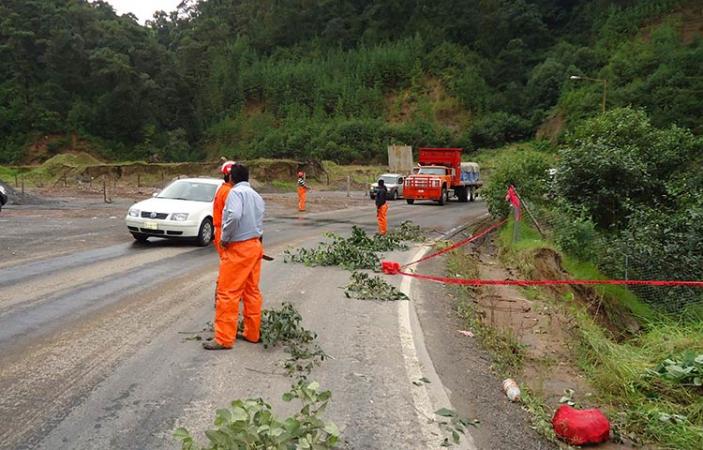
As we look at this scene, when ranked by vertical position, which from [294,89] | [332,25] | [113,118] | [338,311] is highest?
[332,25]

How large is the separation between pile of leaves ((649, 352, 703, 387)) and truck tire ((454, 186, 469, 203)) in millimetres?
28767

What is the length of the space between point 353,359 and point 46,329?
333 centimetres

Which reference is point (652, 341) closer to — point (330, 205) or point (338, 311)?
point (338, 311)

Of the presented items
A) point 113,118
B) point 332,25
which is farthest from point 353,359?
point 332,25

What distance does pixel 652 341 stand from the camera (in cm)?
781

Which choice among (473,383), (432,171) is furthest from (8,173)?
(473,383)

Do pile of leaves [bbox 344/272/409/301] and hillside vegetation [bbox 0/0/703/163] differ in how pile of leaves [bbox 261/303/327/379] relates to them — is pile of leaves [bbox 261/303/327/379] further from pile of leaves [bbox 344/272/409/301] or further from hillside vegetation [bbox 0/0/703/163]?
hillside vegetation [bbox 0/0/703/163]

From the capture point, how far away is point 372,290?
8656 millimetres

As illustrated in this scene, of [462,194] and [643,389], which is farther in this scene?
[462,194]

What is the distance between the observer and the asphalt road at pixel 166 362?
4074 mm

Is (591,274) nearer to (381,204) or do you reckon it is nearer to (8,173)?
(381,204)

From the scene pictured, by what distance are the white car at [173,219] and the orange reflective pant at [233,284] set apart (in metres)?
7.19

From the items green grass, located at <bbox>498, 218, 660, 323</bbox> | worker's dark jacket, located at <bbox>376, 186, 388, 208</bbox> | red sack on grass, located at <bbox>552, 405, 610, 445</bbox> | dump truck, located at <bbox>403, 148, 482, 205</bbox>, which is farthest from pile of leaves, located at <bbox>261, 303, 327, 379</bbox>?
dump truck, located at <bbox>403, 148, 482, 205</bbox>

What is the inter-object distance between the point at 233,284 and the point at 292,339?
3.09 feet
